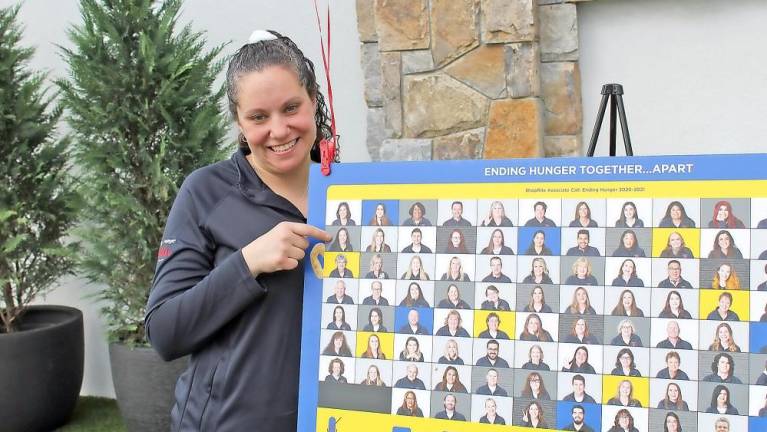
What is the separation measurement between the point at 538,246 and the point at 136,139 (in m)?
2.54

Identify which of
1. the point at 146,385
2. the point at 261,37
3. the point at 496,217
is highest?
the point at 261,37

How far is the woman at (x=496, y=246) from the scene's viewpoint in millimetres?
1253

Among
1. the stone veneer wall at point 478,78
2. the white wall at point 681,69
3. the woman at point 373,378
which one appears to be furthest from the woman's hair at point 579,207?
the white wall at point 681,69

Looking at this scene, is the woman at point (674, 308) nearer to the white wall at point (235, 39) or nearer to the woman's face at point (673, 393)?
the woman's face at point (673, 393)

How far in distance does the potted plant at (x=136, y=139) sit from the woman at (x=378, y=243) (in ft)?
6.86

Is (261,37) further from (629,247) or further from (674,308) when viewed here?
(674,308)

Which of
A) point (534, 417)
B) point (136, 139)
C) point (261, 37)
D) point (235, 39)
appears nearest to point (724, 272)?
point (534, 417)

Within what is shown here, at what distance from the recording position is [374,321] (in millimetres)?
1324

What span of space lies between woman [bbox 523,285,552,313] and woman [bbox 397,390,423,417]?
0.24 metres

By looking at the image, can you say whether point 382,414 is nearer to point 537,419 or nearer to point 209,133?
point 537,419

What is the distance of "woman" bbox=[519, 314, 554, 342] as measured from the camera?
1208mm

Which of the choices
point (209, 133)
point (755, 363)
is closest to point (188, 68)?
point (209, 133)

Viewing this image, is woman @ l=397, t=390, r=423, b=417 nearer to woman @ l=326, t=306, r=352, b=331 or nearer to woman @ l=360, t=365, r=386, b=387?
woman @ l=360, t=365, r=386, b=387

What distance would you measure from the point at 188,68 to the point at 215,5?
0.66m
